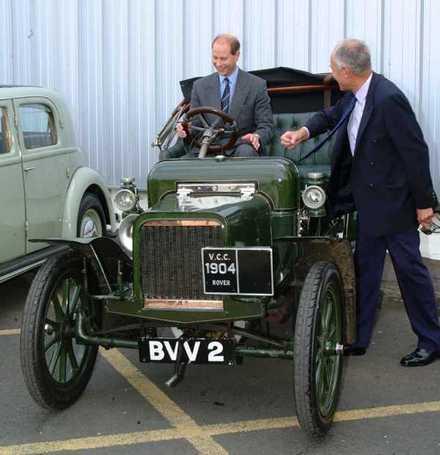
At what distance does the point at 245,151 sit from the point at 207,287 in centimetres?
189

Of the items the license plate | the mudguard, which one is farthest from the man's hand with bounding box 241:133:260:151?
the license plate

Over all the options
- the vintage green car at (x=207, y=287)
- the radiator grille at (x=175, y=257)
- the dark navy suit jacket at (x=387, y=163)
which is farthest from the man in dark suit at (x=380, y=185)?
the radiator grille at (x=175, y=257)

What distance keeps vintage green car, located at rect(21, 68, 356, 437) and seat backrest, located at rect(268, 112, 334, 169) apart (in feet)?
8.44

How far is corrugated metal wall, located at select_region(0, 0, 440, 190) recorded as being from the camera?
24.7 feet

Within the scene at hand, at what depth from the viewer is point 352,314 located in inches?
169

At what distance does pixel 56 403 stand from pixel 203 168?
61.3 inches

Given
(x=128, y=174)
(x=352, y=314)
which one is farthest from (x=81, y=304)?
(x=128, y=174)

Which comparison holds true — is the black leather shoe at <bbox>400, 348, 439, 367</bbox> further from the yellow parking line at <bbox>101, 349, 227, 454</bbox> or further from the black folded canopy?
the black folded canopy

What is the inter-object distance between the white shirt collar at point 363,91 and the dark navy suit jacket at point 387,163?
39mm

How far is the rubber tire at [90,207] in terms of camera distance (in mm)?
6855

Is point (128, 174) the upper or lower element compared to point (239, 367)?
upper

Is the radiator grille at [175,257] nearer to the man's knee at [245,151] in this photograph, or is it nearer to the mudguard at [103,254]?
the mudguard at [103,254]

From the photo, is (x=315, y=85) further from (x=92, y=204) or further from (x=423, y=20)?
(x=92, y=204)

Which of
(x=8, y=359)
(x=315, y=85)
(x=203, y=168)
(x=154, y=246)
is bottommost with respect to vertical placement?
(x=8, y=359)
